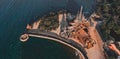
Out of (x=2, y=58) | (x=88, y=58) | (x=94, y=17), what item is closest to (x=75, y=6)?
(x=94, y=17)

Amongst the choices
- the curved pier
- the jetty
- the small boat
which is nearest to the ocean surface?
the small boat

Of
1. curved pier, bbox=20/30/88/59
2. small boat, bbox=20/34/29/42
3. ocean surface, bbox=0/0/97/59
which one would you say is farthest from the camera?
small boat, bbox=20/34/29/42

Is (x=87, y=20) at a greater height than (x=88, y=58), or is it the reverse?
(x=87, y=20)

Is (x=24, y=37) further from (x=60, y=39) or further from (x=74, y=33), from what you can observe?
(x=74, y=33)

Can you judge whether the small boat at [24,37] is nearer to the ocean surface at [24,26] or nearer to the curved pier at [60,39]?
the ocean surface at [24,26]

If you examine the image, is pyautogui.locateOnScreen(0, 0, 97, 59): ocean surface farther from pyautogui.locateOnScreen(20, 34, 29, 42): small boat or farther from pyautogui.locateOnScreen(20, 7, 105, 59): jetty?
pyautogui.locateOnScreen(20, 7, 105, 59): jetty

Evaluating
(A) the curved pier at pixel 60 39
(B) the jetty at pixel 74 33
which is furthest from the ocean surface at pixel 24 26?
(B) the jetty at pixel 74 33

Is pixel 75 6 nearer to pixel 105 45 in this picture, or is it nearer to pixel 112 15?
pixel 112 15

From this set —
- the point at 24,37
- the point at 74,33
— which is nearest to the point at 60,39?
the point at 74,33
